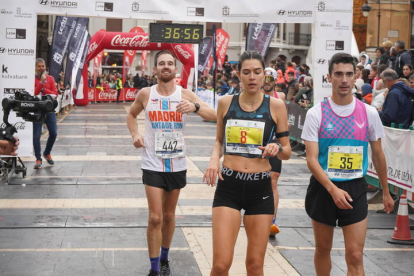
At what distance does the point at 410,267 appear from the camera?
697cm

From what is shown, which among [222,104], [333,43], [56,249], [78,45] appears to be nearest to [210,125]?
[78,45]

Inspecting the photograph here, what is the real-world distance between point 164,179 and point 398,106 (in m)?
5.94

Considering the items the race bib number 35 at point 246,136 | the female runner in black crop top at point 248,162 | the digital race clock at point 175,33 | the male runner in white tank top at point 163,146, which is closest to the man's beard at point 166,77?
the male runner in white tank top at point 163,146

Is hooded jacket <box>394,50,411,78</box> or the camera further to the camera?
hooded jacket <box>394,50,411,78</box>

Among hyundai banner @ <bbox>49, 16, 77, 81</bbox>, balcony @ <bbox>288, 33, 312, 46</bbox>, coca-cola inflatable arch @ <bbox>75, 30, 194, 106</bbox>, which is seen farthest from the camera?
balcony @ <bbox>288, 33, 312, 46</bbox>

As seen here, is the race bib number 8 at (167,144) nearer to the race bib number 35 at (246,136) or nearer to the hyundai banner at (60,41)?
the race bib number 35 at (246,136)

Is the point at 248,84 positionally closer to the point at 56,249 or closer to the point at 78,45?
the point at 56,249

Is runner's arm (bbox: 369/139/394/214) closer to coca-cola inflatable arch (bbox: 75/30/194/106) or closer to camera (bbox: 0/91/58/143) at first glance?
camera (bbox: 0/91/58/143)

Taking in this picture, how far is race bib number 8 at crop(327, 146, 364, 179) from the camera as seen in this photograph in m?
5.04

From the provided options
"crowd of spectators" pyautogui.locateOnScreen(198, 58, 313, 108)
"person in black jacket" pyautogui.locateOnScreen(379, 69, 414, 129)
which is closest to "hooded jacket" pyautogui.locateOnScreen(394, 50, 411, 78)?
"crowd of spectators" pyautogui.locateOnScreen(198, 58, 313, 108)

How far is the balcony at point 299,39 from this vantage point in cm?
6944

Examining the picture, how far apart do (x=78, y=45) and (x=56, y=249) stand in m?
20.1

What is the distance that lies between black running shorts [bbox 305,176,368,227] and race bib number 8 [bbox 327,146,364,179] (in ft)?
0.20

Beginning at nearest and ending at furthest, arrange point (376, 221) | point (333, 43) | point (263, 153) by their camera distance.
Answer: point (263, 153)
point (376, 221)
point (333, 43)
